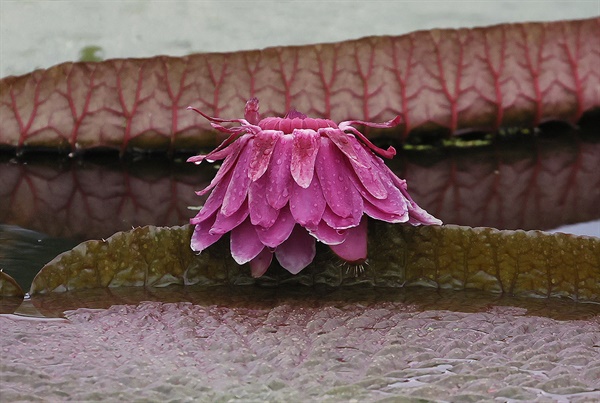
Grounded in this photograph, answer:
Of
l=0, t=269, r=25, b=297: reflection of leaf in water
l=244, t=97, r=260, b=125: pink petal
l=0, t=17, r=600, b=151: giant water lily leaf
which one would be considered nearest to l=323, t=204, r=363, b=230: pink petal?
l=244, t=97, r=260, b=125: pink petal

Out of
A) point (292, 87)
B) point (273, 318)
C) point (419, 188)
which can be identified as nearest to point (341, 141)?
point (273, 318)

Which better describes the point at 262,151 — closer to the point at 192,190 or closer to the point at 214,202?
the point at 214,202

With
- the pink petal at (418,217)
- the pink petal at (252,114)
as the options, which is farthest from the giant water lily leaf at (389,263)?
the pink petal at (252,114)

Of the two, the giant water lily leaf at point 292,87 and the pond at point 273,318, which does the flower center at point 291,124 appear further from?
the giant water lily leaf at point 292,87

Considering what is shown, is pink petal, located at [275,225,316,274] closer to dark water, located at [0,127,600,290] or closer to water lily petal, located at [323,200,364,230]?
water lily petal, located at [323,200,364,230]

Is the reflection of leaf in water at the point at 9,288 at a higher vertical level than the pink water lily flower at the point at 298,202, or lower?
lower

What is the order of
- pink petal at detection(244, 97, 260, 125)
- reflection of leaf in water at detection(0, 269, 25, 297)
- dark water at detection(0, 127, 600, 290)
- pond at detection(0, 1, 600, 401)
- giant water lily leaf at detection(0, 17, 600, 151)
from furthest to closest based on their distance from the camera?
giant water lily leaf at detection(0, 17, 600, 151) → dark water at detection(0, 127, 600, 290) → pink petal at detection(244, 97, 260, 125) → reflection of leaf in water at detection(0, 269, 25, 297) → pond at detection(0, 1, 600, 401)

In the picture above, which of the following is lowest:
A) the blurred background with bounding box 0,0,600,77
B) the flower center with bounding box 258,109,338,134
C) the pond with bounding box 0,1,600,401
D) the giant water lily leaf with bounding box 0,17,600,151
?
the pond with bounding box 0,1,600,401
